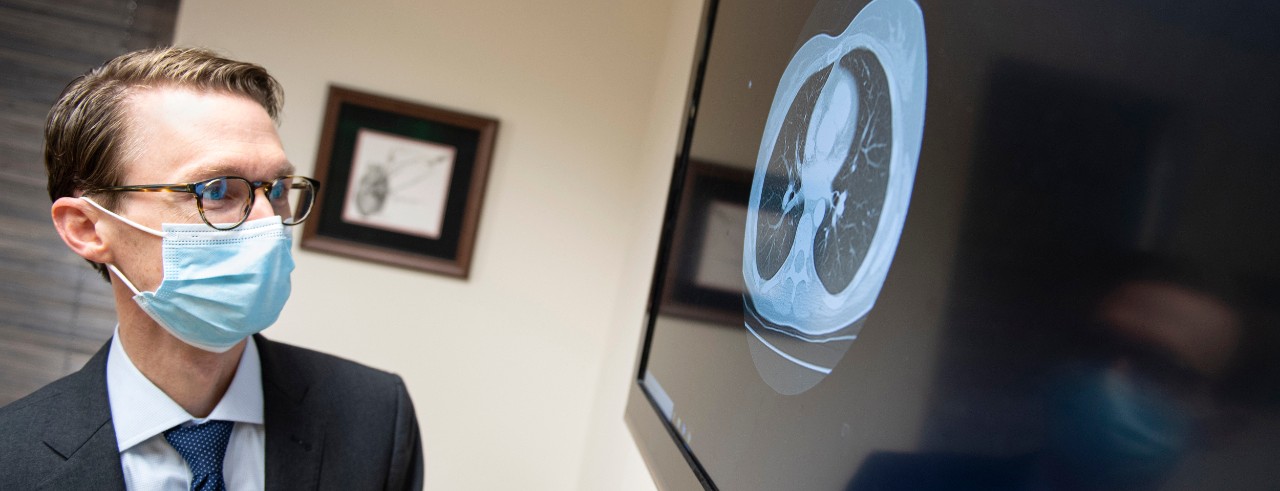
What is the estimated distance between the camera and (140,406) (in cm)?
119

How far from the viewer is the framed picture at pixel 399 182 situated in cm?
284

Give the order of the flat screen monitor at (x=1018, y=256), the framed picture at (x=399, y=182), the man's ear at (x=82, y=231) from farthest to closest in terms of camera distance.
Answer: the framed picture at (x=399, y=182)
the man's ear at (x=82, y=231)
the flat screen monitor at (x=1018, y=256)

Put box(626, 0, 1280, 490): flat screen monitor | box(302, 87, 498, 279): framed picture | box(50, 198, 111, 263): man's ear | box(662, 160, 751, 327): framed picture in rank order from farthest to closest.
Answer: box(302, 87, 498, 279): framed picture
box(50, 198, 111, 263): man's ear
box(662, 160, 751, 327): framed picture
box(626, 0, 1280, 490): flat screen monitor

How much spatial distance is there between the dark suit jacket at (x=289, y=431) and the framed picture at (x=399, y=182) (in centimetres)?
139

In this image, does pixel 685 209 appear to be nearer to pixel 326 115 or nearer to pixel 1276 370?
pixel 1276 370

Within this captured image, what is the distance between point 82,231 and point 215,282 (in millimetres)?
206

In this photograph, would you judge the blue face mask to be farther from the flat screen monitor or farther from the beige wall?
the beige wall

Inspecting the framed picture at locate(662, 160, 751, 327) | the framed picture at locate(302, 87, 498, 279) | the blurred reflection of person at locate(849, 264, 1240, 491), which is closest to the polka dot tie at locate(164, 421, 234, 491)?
the framed picture at locate(662, 160, 751, 327)

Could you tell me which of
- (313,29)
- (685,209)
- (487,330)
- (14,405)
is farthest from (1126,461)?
(313,29)

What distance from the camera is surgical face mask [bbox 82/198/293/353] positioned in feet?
3.91

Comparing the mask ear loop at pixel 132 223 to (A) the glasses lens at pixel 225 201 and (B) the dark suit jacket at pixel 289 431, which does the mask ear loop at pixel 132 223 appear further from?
(B) the dark suit jacket at pixel 289 431

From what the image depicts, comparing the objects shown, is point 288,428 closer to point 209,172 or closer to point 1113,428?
point 209,172

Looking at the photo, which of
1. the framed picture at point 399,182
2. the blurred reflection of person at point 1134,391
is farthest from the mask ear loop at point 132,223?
the framed picture at point 399,182

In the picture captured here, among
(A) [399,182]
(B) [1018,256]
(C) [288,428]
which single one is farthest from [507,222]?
(B) [1018,256]
